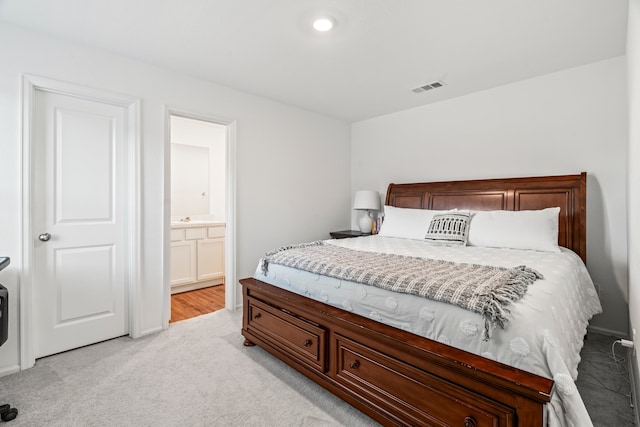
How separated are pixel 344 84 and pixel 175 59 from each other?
5.51 ft

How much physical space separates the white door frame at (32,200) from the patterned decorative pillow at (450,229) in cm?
278

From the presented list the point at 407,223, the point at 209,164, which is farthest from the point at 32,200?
the point at 407,223

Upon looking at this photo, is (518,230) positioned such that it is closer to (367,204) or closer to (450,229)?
(450,229)

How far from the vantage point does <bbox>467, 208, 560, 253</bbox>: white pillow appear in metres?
2.63

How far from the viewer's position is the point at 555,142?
3.09 metres

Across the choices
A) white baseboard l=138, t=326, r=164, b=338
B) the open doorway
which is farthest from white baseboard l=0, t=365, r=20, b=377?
the open doorway

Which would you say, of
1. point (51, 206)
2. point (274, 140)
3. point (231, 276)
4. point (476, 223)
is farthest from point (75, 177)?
point (476, 223)

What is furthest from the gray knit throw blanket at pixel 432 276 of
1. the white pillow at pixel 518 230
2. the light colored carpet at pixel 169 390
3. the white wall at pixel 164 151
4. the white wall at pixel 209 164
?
the white wall at pixel 209 164

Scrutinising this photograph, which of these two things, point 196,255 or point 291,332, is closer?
point 291,332

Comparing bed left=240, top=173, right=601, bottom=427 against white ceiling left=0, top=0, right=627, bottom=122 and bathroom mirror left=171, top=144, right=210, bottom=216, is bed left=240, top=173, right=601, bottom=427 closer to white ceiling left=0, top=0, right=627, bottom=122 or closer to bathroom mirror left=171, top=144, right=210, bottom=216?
white ceiling left=0, top=0, right=627, bottom=122

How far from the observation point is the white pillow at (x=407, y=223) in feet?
10.9

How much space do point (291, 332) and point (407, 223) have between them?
187 cm

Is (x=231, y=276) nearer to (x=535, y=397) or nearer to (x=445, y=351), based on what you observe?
(x=445, y=351)

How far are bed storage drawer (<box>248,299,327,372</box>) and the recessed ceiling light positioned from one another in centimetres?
208
